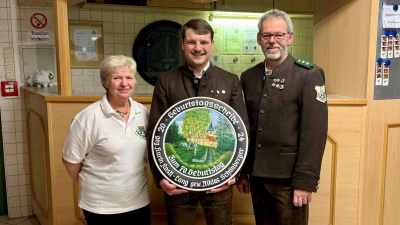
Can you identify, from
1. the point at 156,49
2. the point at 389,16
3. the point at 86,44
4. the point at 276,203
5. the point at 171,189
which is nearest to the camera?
the point at 171,189

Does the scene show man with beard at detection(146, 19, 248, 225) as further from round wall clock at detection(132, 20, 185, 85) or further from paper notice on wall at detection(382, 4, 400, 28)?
round wall clock at detection(132, 20, 185, 85)

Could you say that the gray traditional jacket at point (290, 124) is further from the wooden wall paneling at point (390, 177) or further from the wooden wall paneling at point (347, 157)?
the wooden wall paneling at point (390, 177)

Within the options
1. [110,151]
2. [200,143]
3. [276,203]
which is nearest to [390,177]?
[276,203]

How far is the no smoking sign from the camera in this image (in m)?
3.04

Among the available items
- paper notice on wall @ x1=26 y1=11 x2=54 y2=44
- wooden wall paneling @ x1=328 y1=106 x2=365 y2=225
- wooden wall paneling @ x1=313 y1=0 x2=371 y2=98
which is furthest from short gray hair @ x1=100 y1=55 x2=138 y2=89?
paper notice on wall @ x1=26 y1=11 x2=54 y2=44

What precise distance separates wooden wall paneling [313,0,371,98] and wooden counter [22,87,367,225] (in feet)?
0.62

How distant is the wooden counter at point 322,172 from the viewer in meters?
2.11

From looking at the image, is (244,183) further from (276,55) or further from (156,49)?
(156,49)

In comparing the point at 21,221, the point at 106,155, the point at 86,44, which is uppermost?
the point at 86,44

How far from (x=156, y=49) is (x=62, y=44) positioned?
58.0 inches

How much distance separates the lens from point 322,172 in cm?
215

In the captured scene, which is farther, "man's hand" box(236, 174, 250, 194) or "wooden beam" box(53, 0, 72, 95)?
"wooden beam" box(53, 0, 72, 95)

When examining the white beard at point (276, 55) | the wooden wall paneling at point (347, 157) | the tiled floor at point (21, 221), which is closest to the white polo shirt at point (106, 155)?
the white beard at point (276, 55)

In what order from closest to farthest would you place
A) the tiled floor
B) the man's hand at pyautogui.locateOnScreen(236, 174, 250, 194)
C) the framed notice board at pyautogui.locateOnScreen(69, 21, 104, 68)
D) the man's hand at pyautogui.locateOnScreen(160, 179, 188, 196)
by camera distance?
the man's hand at pyautogui.locateOnScreen(160, 179, 188, 196) → the man's hand at pyautogui.locateOnScreen(236, 174, 250, 194) → the tiled floor → the framed notice board at pyautogui.locateOnScreen(69, 21, 104, 68)
